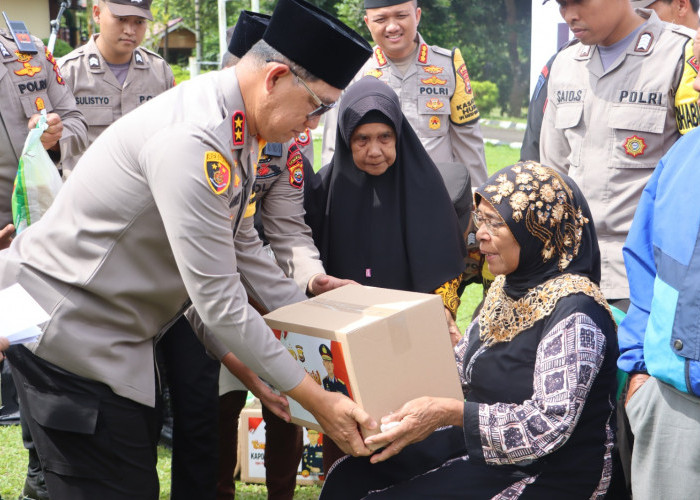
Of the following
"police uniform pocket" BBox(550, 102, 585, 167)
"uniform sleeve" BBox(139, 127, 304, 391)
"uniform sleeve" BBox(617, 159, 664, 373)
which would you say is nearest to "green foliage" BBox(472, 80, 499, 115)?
"police uniform pocket" BBox(550, 102, 585, 167)

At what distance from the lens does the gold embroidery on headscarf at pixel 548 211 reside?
2676mm

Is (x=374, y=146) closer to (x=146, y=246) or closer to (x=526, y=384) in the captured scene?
(x=526, y=384)

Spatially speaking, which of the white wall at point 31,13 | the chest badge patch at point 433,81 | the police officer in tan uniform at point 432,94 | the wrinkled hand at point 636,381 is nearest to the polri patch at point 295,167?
the wrinkled hand at point 636,381

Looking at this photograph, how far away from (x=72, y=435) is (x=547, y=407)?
1.36 m

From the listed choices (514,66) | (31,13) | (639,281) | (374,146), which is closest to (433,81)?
(374,146)

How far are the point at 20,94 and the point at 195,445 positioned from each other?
198 centimetres

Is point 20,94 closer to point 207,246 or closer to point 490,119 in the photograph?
point 207,246

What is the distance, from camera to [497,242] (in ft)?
9.02

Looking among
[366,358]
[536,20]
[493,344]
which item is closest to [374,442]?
[366,358]

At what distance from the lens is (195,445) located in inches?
126

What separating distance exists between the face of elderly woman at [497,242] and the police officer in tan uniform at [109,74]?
126 inches

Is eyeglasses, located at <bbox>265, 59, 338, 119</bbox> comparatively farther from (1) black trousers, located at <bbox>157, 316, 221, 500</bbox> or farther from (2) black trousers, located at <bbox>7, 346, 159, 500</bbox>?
(1) black trousers, located at <bbox>157, 316, 221, 500</bbox>

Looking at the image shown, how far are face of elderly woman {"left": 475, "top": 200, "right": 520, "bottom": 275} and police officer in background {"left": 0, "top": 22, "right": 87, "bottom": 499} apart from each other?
2.11 m

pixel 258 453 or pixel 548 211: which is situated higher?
pixel 548 211
